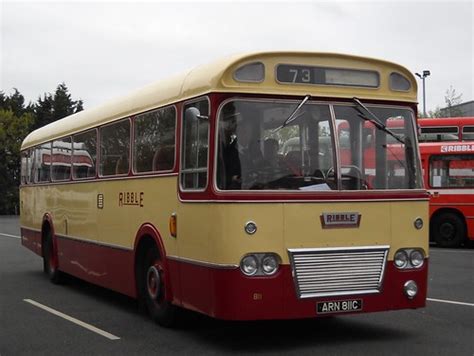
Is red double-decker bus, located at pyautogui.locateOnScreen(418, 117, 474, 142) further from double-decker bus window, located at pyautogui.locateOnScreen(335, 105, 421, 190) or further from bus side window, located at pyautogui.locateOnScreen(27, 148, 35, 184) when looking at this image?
double-decker bus window, located at pyautogui.locateOnScreen(335, 105, 421, 190)

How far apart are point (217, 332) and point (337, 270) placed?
175cm

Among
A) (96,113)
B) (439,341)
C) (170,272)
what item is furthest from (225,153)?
(96,113)

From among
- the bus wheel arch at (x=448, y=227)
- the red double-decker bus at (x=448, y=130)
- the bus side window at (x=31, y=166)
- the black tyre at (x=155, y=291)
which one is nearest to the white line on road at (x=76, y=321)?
the black tyre at (x=155, y=291)

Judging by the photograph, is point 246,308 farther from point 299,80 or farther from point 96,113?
point 96,113

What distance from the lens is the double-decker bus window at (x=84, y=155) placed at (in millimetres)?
11469

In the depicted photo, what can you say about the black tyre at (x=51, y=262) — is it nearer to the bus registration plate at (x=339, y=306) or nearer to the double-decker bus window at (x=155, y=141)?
the double-decker bus window at (x=155, y=141)

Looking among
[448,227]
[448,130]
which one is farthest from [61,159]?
[448,130]

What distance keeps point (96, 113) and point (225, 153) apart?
470 centimetres

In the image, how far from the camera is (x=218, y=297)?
7203mm

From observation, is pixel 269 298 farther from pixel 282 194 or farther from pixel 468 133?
pixel 468 133

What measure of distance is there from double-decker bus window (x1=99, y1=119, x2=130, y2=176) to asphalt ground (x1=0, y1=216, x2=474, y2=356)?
1.98 m

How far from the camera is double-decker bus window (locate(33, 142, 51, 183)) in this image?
14312 mm

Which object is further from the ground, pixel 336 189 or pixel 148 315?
pixel 336 189

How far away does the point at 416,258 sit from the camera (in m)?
8.03
